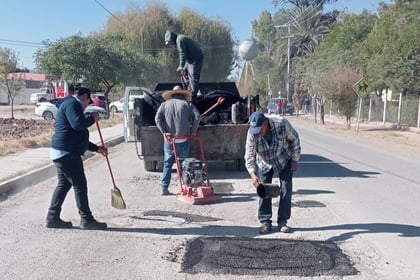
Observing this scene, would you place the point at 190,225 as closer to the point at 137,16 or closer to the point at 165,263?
the point at 165,263

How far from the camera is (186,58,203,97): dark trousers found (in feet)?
39.0

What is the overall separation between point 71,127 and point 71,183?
0.72m

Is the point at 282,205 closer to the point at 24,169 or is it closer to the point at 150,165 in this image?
the point at 150,165

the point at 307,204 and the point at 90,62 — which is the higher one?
the point at 90,62

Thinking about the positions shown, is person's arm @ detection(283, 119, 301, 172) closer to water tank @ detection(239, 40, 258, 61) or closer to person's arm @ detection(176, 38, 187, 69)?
person's arm @ detection(176, 38, 187, 69)

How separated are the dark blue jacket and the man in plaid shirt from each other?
6.42 ft

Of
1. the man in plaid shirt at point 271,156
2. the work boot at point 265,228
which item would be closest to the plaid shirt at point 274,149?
the man in plaid shirt at point 271,156

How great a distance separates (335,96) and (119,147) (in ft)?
53.2

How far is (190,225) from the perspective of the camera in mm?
7020

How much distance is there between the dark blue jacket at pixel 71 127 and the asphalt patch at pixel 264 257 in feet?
6.08

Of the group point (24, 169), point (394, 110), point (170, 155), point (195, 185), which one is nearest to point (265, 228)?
point (195, 185)

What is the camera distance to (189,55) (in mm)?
11711

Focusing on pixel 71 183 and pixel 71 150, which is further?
pixel 71 183

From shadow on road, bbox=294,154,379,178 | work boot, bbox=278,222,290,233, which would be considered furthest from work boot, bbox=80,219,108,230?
shadow on road, bbox=294,154,379,178
